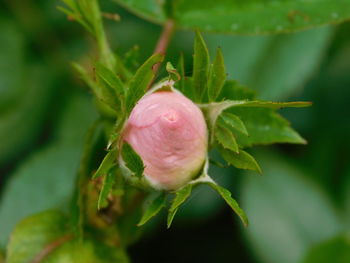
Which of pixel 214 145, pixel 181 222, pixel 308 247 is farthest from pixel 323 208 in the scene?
pixel 214 145

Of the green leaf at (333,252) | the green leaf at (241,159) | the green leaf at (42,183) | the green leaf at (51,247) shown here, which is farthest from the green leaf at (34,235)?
the green leaf at (333,252)

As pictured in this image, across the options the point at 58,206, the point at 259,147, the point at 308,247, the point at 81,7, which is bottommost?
the point at 308,247

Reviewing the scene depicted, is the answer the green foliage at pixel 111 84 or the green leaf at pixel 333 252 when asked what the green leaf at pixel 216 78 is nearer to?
the green foliage at pixel 111 84

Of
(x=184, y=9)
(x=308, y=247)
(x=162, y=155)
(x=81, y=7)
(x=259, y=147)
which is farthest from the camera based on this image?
(x=259, y=147)

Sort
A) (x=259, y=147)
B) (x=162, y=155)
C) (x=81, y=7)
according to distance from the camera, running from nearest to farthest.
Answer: (x=162, y=155) < (x=81, y=7) < (x=259, y=147)

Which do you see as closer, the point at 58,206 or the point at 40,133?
the point at 58,206

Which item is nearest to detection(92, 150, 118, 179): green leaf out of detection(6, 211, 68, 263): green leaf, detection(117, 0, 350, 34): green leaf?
detection(6, 211, 68, 263): green leaf

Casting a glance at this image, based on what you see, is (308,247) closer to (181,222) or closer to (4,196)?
(181,222)
